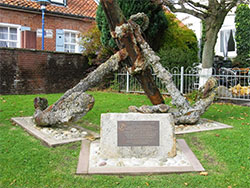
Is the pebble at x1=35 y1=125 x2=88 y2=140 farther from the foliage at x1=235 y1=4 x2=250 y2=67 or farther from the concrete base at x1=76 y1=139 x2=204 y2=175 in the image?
the foliage at x1=235 y1=4 x2=250 y2=67

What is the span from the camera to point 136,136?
3.64m

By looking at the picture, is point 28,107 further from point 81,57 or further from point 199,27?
point 199,27

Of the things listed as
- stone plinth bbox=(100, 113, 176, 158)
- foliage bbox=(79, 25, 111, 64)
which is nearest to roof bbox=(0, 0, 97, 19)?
foliage bbox=(79, 25, 111, 64)

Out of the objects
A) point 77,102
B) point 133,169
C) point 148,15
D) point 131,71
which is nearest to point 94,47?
point 148,15

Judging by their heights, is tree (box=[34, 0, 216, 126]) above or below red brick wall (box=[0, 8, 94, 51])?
below

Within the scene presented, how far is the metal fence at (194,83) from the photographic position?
9.76 m

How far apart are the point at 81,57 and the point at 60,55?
1229mm

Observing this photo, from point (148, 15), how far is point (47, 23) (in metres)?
6.34

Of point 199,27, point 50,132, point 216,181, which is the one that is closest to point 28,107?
point 50,132

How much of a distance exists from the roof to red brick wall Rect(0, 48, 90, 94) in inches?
137

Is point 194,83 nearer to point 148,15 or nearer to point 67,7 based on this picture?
point 148,15

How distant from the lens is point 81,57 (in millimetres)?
13328

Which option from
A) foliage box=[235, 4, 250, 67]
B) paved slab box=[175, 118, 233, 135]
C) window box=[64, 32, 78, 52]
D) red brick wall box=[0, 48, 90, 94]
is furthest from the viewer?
foliage box=[235, 4, 250, 67]

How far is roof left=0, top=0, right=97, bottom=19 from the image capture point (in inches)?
535
